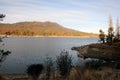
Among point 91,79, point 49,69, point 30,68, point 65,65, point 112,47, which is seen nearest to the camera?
point 91,79

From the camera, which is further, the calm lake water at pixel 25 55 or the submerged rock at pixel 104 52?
the calm lake water at pixel 25 55

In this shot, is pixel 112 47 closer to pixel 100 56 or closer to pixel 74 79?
pixel 100 56

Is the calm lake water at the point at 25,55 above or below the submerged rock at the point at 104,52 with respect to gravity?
below

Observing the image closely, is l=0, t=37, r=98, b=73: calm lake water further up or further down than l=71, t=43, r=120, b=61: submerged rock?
further down

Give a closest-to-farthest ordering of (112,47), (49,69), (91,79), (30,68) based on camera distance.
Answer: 1. (91,79)
2. (30,68)
3. (49,69)
4. (112,47)

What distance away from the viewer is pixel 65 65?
45.6 ft

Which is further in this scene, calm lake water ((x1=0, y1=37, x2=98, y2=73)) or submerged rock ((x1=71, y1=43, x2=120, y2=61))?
calm lake water ((x1=0, y1=37, x2=98, y2=73))

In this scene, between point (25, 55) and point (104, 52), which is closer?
point (104, 52)

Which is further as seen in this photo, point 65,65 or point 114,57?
point 114,57

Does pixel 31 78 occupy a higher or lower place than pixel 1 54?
lower

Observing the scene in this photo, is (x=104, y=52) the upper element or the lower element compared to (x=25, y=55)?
upper

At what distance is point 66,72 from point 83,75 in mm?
2208

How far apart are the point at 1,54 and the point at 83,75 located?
165 inches

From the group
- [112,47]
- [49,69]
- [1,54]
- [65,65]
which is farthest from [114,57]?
[1,54]
